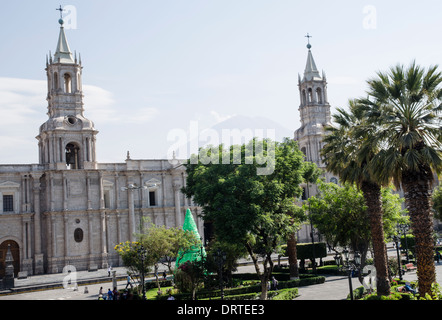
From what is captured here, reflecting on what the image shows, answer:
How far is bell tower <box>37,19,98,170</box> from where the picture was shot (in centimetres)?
4834

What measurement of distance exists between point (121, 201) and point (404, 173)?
40.4 meters

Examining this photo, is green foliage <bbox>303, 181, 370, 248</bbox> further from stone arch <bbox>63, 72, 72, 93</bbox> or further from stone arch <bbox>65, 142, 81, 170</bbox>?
stone arch <bbox>63, 72, 72, 93</bbox>

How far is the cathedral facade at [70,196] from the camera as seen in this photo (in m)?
46.8

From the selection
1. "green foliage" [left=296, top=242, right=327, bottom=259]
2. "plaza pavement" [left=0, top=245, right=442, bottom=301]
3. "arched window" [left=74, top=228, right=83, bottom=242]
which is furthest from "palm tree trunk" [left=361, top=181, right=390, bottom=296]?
"arched window" [left=74, top=228, right=83, bottom=242]

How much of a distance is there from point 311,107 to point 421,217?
47.7 meters

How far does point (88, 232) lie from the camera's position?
48.6 meters

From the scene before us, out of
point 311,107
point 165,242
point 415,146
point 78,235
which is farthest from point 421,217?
point 311,107

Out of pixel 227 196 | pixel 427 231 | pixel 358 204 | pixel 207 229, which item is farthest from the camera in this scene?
pixel 207 229

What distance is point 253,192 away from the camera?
77.9ft

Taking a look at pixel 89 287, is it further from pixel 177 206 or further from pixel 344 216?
pixel 344 216

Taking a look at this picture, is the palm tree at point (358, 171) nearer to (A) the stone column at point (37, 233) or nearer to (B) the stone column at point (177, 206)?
(B) the stone column at point (177, 206)
